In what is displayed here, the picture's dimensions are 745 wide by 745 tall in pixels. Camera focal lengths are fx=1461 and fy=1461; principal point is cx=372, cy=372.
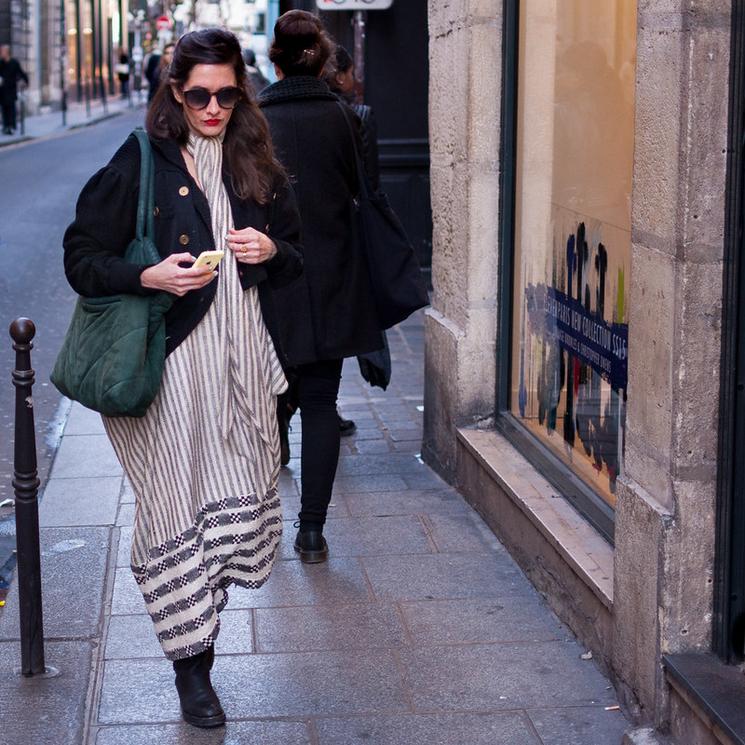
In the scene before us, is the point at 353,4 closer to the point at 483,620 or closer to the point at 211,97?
the point at 483,620

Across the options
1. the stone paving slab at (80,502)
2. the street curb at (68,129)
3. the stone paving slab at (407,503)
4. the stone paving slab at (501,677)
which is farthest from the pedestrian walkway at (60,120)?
the stone paving slab at (501,677)

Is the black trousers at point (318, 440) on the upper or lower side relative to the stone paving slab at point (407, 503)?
upper

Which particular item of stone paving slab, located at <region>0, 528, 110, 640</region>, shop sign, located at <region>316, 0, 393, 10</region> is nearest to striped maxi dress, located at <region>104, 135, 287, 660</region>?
stone paving slab, located at <region>0, 528, 110, 640</region>

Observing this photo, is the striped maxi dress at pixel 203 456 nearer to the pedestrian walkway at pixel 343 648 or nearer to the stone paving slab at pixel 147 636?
the pedestrian walkway at pixel 343 648

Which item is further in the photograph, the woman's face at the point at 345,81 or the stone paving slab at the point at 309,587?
the woman's face at the point at 345,81

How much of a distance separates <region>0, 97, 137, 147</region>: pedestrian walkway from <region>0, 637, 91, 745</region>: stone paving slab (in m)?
30.3

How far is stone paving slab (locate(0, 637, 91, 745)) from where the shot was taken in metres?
3.95

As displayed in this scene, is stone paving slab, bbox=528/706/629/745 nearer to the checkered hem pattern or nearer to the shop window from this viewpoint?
the shop window

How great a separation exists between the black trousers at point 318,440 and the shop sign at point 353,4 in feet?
19.4

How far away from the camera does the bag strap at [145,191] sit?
12.7 feet

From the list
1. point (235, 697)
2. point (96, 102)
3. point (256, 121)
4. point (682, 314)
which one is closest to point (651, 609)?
point (682, 314)

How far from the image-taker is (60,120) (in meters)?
46.3

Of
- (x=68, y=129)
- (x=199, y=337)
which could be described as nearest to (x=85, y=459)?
(x=199, y=337)

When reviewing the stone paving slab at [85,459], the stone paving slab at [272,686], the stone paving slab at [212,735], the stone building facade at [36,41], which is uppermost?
the stone building facade at [36,41]
